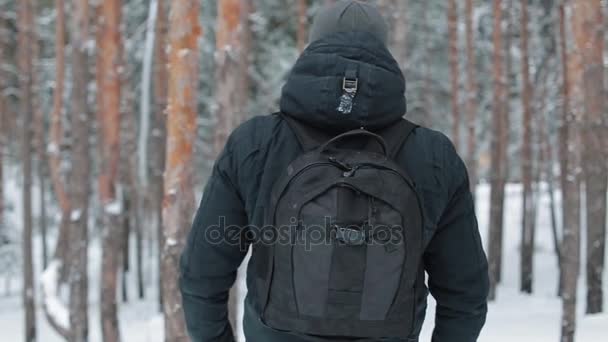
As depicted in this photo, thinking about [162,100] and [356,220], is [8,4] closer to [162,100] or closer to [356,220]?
[162,100]

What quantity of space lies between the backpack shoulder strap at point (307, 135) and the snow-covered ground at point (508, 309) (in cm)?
563

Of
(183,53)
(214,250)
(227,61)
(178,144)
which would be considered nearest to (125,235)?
(227,61)

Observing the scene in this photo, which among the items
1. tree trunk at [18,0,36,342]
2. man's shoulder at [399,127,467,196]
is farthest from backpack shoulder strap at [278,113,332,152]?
tree trunk at [18,0,36,342]

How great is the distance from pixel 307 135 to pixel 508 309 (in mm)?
10961

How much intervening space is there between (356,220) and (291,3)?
60.7 ft

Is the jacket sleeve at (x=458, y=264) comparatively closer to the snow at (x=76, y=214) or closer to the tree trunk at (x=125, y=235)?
the snow at (x=76, y=214)

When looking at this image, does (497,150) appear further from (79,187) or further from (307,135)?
(307,135)

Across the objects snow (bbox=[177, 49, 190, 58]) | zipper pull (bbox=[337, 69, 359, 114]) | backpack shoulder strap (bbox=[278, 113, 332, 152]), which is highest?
snow (bbox=[177, 49, 190, 58])

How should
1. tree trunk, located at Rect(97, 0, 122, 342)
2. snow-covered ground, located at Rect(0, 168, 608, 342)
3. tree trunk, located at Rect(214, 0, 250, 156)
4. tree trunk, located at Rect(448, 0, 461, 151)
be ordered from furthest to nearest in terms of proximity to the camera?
tree trunk, located at Rect(448, 0, 461, 151)
tree trunk, located at Rect(97, 0, 122, 342)
snow-covered ground, located at Rect(0, 168, 608, 342)
tree trunk, located at Rect(214, 0, 250, 156)

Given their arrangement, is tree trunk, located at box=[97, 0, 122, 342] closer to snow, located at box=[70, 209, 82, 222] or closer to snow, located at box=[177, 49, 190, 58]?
snow, located at box=[70, 209, 82, 222]

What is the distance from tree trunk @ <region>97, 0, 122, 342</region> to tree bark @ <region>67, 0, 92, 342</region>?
11.1 inches

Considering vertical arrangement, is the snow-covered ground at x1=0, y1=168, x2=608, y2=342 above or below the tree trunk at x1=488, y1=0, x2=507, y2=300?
below

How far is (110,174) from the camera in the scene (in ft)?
34.6

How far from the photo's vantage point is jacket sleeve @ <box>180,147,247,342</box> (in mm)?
1862
